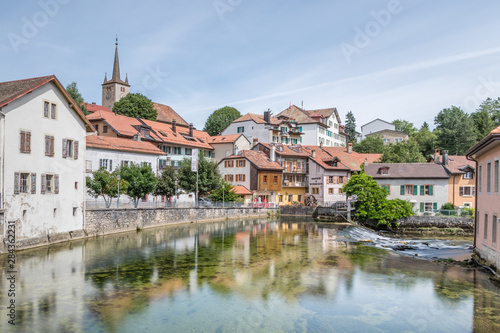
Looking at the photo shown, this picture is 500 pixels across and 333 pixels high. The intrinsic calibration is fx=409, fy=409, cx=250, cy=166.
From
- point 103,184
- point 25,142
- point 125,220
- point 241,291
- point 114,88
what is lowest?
point 241,291

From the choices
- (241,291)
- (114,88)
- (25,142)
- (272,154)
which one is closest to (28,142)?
(25,142)

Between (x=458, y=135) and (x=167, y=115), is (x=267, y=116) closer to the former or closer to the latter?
(x=167, y=115)

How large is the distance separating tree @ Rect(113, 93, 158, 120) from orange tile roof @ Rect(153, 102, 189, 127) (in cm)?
370

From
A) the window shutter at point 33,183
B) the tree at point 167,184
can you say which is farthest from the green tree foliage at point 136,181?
the window shutter at point 33,183

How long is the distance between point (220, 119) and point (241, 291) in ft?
271

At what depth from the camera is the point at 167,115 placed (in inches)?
3342

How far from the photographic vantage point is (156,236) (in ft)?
119

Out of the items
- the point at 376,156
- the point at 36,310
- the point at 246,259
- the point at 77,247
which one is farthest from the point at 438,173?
the point at 36,310

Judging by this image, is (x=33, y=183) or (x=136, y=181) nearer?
(x=33, y=183)

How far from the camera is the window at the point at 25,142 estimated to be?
25.9 m

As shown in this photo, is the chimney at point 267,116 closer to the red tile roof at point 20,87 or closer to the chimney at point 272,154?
the chimney at point 272,154

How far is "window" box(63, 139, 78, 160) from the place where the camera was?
1181 inches

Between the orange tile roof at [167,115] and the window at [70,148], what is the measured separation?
49199 millimetres

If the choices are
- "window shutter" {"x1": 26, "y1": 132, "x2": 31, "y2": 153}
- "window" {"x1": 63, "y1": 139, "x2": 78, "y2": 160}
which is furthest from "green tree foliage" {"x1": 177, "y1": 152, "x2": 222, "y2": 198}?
"window shutter" {"x1": 26, "y1": 132, "x2": 31, "y2": 153}
